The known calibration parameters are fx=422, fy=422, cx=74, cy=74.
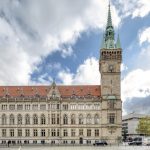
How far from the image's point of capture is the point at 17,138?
474 feet

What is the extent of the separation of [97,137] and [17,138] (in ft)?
89.8

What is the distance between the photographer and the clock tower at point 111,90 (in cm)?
14238

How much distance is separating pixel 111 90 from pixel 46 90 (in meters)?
22.7

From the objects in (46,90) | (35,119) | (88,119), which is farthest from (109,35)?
(35,119)

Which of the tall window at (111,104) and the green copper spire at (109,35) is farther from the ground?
the green copper spire at (109,35)

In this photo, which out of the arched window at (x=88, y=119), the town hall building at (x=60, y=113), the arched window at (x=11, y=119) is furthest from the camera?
the arched window at (x=11, y=119)

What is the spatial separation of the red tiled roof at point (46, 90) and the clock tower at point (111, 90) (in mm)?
Result: 4929

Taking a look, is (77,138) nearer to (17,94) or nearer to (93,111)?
(93,111)

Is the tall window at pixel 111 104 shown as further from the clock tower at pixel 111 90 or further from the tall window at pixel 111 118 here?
the tall window at pixel 111 118

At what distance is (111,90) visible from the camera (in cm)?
14450

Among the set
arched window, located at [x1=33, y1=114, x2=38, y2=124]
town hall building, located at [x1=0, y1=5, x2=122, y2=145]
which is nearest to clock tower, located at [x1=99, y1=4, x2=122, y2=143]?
town hall building, located at [x1=0, y1=5, x2=122, y2=145]

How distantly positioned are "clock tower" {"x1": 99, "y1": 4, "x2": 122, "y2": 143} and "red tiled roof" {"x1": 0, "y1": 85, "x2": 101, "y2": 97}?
4929 mm

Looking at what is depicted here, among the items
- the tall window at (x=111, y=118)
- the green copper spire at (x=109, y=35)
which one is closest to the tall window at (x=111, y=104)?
the tall window at (x=111, y=118)

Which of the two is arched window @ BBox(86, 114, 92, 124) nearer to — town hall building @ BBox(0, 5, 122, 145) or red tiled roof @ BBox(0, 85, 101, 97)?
town hall building @ BBox(0, 5, 122, 145)
